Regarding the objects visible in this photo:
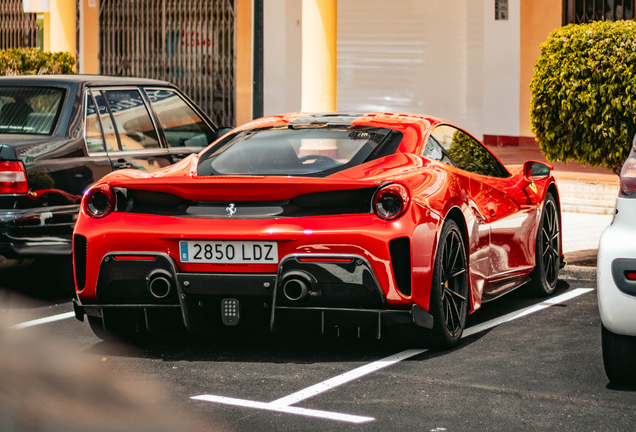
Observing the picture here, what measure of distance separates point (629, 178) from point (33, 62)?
44.5ft

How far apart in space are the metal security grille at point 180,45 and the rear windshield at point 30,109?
12956 millimetres

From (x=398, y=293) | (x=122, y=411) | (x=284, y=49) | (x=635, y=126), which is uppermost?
(x=284, y=49)

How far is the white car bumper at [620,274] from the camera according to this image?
440 cm

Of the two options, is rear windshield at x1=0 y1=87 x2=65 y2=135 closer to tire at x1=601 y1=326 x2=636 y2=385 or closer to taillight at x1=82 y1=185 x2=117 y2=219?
taillight at x1=82 y1=185 x2=117 y2=219

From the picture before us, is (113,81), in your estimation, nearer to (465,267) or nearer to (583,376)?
(465,267)

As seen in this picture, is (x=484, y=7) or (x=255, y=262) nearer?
(x=255, y=262)

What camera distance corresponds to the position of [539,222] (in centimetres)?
693

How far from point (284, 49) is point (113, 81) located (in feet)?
40.9

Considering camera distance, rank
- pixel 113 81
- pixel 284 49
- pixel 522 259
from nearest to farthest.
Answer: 1. pixel 522 259
2. pixel 113 81
3. pixel 284 49

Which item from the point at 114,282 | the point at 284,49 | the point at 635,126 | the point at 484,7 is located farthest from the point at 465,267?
the point at 284,49

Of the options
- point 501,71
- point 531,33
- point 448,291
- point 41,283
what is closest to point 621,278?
point 448,291

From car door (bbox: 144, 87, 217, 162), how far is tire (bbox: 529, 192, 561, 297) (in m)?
2.94

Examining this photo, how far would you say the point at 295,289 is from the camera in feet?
16.3

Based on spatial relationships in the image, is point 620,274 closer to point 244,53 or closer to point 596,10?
point 596,10
